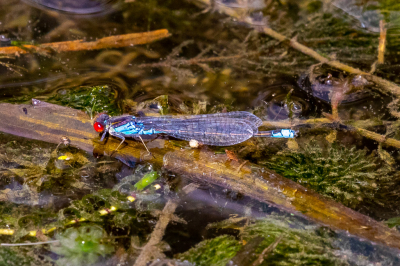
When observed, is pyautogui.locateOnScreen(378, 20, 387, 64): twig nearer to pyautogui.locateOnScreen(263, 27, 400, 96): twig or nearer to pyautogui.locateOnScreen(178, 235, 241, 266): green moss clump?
pyautogui.locateOnScreen(263, 27, 400, 96): twig

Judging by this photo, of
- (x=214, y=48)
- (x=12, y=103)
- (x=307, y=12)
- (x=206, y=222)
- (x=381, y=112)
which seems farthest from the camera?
(x=307, y=12)

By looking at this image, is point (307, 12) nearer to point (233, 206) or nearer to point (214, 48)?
point (214, 48)

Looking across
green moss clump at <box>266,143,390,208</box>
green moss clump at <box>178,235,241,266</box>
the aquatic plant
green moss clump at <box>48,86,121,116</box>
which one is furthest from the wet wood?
the aquatic plant

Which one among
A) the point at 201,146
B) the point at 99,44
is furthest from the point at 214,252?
the point at 99,44

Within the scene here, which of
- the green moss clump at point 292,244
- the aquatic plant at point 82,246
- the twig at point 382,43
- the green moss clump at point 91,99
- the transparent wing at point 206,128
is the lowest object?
the aquatic plant at point 82,246

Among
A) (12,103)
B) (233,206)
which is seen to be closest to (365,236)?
(233,206)

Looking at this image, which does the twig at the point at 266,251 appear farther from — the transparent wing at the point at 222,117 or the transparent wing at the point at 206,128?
the transparent wing at the point at 222,117

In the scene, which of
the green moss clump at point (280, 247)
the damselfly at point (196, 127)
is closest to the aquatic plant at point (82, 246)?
the green moss clump at point (280, 247)
